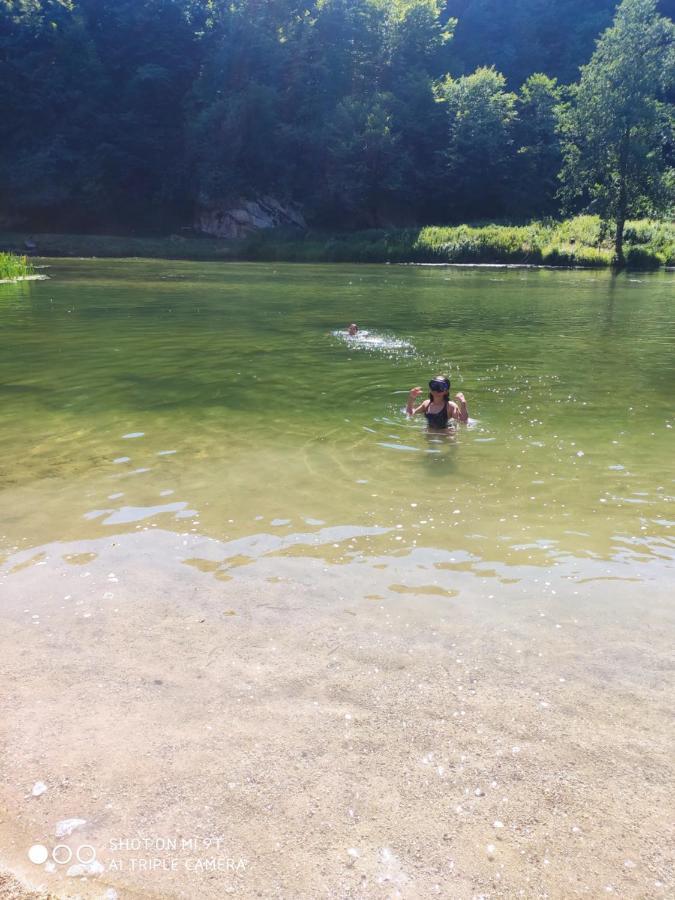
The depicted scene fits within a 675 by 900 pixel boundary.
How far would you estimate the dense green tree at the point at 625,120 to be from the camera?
53.6 metres

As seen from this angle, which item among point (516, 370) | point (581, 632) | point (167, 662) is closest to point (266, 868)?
point (167, 662)

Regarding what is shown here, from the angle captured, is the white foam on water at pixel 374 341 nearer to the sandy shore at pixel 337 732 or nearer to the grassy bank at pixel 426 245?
the sandy shore at pixel 337 732

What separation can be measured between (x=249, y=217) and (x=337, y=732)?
255 ft

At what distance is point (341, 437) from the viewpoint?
10.1 metres

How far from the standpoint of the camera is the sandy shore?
3.17 m

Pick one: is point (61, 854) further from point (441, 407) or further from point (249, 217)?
point (249, 217)

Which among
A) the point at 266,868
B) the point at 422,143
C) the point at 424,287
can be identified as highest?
the point at 422,143

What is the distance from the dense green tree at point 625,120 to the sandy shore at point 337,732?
53.6 m

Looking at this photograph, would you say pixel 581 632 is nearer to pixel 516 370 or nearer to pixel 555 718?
pixel 555 718

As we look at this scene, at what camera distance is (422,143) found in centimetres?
7944

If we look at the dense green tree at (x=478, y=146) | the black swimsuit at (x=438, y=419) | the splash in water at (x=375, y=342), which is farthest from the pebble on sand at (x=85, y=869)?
the dense green tree at (x=478, y=146)

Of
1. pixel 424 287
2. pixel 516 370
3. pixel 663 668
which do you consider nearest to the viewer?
pixel 663 668

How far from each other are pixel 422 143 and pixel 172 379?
75.0m

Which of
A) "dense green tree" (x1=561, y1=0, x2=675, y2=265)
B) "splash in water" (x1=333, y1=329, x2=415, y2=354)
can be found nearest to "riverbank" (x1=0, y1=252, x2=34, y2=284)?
"splash in water" (x1=333, y1=329, x2=415, y2=354)
